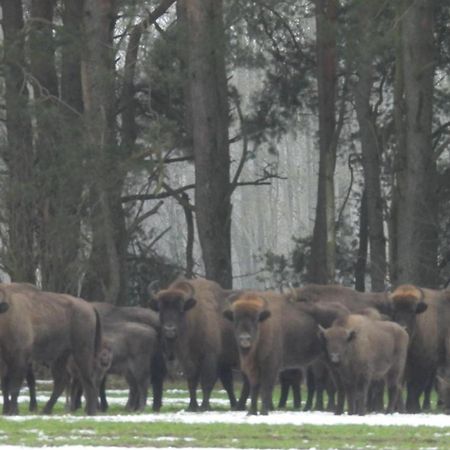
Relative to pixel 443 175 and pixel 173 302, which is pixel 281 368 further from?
pixel 443 175

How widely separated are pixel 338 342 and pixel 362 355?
1.49 ft

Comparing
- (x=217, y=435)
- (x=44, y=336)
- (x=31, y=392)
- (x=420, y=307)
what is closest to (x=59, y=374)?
(x=31, y=392)

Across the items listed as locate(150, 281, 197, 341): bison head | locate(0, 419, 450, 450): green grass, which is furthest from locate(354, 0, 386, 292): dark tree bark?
locate(0, 419, 450, 450): green grass

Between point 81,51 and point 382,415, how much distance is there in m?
18.8

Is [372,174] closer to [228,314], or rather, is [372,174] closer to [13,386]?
[228,314]

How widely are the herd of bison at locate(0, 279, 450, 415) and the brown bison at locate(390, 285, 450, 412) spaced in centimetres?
2

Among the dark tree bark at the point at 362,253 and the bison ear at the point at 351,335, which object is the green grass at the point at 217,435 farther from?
the dark tree bark at the point at 362,253

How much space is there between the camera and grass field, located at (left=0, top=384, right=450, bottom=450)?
64.8 ft

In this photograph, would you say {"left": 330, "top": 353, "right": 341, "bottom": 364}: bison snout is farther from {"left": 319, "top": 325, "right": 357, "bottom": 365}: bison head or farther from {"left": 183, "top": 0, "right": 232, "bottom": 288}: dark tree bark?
{"left": 183, "top": 0, "right": 232, "bottom": 288}: dark tree bark

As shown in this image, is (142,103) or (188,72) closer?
(188,72)

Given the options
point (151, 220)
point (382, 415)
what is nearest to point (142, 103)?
point (382, 415)

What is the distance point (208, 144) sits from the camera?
41719 millimetres

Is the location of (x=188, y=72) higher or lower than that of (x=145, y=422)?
higher

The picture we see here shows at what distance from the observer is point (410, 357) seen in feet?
93.1
